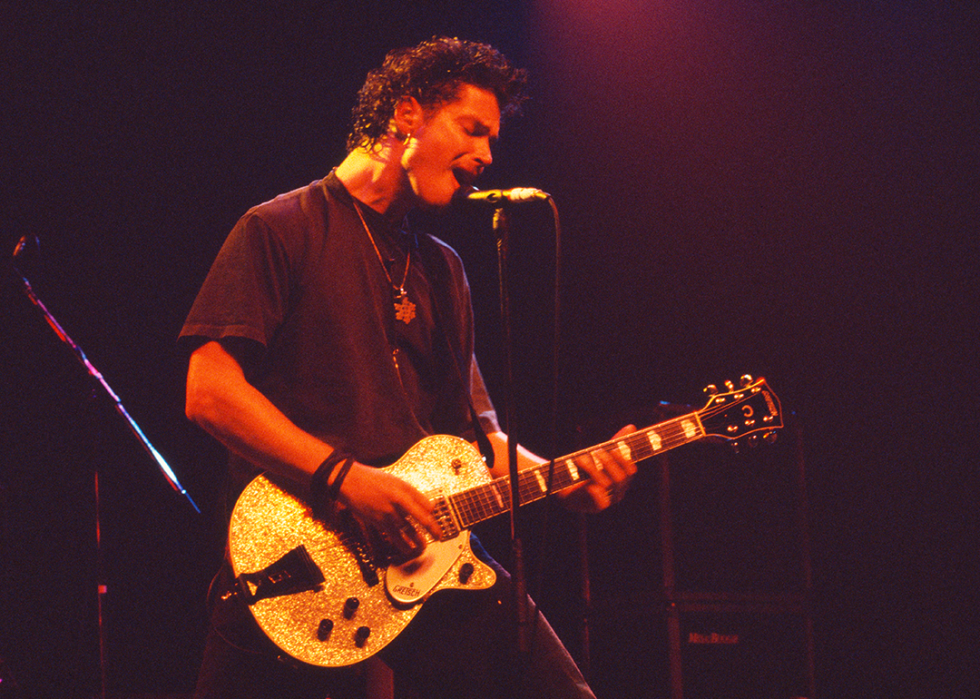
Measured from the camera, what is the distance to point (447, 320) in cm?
245

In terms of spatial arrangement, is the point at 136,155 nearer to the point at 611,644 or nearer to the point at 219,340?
the point at 219,340

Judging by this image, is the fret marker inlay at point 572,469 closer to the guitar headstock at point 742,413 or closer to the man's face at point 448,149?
the guitar headstock at point 742,413

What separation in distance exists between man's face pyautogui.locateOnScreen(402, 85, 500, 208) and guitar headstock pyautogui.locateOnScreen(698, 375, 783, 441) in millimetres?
1184

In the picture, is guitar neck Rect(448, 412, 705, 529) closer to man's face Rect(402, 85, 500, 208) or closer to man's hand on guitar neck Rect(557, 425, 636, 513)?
man's hand on guitar neck Rect(557, 425, 636, 513)

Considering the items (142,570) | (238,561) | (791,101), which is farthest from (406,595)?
Answer: (791,101)

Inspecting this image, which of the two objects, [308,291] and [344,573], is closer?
[344,573]

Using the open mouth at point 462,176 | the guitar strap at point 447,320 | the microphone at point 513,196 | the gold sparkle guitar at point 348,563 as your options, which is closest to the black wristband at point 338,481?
the gold sparkle guitar at point 348,563

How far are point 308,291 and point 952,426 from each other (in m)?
3.66

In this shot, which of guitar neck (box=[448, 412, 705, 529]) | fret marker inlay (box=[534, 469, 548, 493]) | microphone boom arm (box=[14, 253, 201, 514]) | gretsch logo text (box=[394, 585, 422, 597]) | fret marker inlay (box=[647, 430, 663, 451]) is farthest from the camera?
microphone boom arm (box=[14, 253, 201, 514])

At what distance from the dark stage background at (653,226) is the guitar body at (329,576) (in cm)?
227

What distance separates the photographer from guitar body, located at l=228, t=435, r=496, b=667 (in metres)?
1.73

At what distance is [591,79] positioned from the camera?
14.6 feet

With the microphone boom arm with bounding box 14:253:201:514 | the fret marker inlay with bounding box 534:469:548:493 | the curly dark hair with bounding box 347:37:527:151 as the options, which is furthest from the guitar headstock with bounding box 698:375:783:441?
the microphone boom arm with bounding box 14:253:201:514

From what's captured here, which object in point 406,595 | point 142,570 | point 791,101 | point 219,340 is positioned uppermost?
point 791,101
